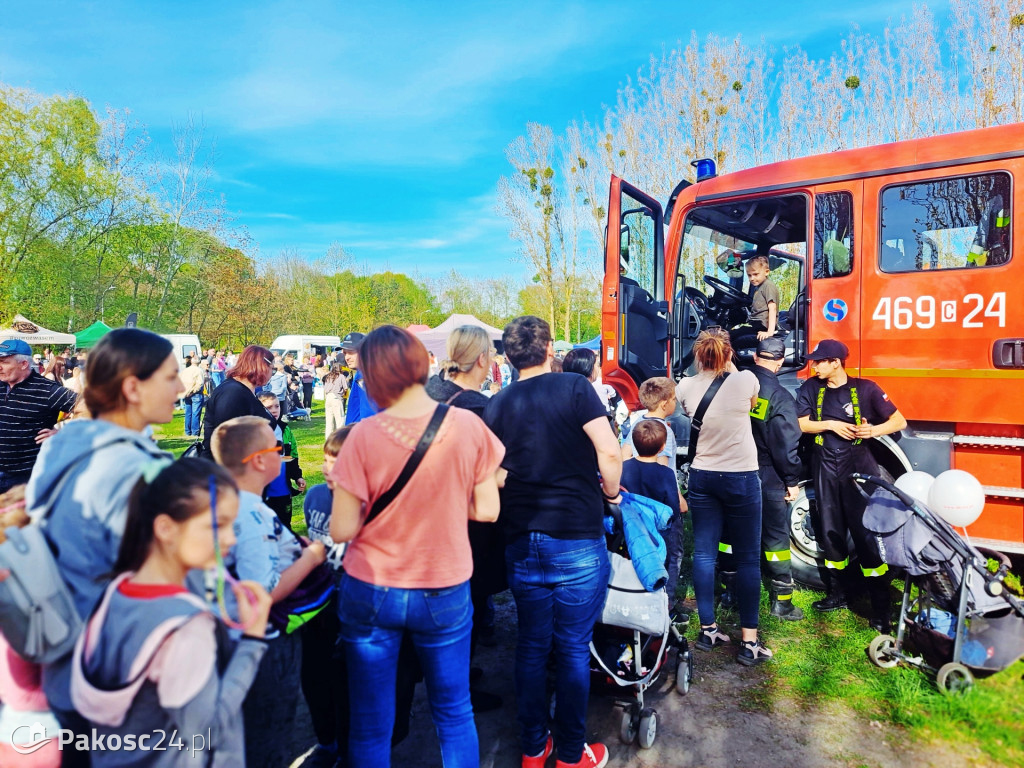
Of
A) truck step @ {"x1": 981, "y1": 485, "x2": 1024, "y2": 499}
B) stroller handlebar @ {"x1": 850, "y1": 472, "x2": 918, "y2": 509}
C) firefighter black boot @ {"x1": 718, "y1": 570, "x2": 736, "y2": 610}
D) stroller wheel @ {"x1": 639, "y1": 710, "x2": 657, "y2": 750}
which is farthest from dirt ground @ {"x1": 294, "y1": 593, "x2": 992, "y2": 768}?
truck step @ {"x1": 981, "y1": 485, "x2": 1024, "y2": 499}

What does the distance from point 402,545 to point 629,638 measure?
1.47 metres

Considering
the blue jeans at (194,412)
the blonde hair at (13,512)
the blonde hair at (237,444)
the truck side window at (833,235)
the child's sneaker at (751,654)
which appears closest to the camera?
the blonde hair at (13,512)

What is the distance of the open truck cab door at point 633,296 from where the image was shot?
5250 mm

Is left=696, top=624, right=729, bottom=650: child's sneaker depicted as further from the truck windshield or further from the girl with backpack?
the girl with backpack

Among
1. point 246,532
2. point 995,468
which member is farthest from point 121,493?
point 995,468

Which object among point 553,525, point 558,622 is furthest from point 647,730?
point 553,525

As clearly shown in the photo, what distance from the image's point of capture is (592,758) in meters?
2.75

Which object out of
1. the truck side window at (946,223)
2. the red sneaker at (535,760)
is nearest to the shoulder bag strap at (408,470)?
the red sneaker at (535,760)

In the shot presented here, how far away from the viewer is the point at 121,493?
1.59m

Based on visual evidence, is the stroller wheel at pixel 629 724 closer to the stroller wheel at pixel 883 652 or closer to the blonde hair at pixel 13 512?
the stroller wheel at pixel 883 652

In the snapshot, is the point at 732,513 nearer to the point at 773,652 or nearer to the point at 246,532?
the point at 773,652

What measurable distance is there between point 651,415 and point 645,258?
2234 millimetres

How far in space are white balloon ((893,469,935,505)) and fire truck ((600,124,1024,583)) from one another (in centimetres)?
51

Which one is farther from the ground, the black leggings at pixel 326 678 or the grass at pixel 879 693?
the black leggings at pixel 326 678
